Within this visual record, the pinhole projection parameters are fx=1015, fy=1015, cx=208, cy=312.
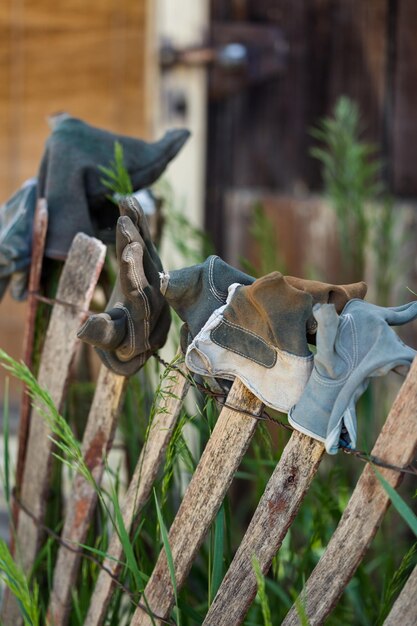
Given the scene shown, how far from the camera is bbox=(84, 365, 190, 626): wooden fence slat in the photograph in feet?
4.89

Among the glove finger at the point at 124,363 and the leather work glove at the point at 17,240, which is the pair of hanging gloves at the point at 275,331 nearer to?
the glove finger at the point at 124,363

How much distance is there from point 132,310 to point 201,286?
173mm

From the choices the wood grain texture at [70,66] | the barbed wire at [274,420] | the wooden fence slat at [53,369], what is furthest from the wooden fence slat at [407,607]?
the wood grain texture at [70,66]

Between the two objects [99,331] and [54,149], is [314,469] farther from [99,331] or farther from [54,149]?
[54,149]

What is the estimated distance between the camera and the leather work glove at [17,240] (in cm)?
196

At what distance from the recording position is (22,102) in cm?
414

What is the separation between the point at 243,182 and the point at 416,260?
961 mm

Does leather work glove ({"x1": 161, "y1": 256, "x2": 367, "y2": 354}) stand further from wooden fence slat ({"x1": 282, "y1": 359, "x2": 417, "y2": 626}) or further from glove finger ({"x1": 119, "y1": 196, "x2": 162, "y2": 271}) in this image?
wooden fence slat ({"x1": 282, "y1": 359, "x2": 417, "y2": 626})

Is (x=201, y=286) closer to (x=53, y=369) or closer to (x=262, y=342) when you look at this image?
(x=262, y=342)

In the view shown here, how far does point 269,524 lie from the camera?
1.34 metres

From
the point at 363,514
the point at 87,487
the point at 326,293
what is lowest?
the point at 87,487

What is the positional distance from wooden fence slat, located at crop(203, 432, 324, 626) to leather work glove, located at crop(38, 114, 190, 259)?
746 millimetres

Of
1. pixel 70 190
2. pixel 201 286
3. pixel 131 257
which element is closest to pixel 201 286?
pixel 201 286

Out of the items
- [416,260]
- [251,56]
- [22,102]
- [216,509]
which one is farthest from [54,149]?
[22,102]
